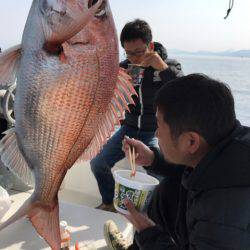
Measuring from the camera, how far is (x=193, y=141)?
1698 mm

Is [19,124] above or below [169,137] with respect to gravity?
above

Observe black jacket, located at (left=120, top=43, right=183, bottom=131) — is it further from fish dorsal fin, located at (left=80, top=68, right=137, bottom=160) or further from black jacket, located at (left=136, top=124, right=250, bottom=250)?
fish dorsal fin, located at (left=80, top=68, right=137, bottom=160)

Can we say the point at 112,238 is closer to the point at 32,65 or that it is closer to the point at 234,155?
the point at 234,155

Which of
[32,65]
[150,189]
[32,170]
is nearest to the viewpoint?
[32,65]

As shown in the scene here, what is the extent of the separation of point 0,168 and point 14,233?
1.17m

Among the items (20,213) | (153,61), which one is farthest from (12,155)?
(153,61)

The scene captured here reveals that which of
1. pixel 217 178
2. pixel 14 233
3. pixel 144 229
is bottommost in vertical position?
pixel 14 233

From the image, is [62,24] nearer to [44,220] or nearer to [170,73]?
[44,220]

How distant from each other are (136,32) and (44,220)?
2553 millimetres

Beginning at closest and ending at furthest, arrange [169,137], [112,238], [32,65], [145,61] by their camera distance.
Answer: [32,65]
[169,137]
[112,238]
[145,61]

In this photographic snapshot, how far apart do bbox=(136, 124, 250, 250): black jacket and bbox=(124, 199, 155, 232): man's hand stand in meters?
0.33

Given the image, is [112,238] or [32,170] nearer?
[32,170]

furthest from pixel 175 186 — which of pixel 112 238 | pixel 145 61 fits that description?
pixel 145 61

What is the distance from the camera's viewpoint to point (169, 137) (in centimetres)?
174
